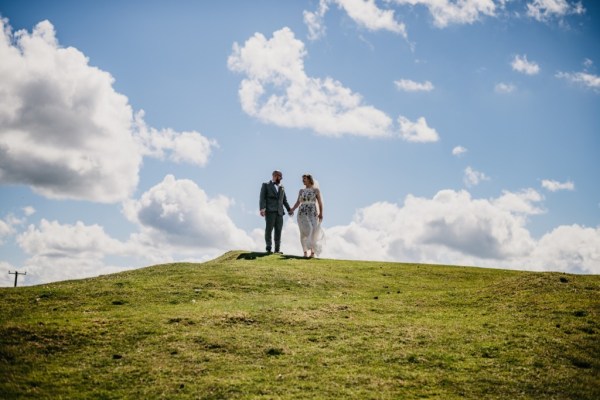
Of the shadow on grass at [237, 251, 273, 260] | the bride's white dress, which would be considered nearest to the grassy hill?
the shadow on grass at [237, 251, 273, 260]

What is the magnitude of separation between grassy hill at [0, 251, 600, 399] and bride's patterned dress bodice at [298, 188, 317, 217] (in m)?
8.40

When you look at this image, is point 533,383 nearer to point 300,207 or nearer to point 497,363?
point 497,363

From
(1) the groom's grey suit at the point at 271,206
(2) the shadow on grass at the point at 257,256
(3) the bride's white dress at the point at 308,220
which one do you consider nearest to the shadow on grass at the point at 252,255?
(2) the shadow on grass at the point at 257,256

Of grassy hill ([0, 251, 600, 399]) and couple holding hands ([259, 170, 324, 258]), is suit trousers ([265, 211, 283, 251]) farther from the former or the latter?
grassy hill ([0, 251, 600, 399])

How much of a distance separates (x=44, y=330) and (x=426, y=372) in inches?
372

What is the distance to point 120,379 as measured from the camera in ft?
32.1

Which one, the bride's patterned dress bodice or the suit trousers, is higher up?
the bride's patterned dress bodice

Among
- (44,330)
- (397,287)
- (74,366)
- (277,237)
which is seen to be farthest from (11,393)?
(277,237)

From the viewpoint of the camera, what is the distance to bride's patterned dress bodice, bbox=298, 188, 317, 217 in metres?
27.3

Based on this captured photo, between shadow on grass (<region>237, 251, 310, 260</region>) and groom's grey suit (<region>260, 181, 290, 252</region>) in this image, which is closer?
shadow on grass (<region>237, 251, 310, 260</region>)

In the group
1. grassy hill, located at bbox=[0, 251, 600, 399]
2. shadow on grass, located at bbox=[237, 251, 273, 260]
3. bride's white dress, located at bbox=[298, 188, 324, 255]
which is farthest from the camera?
bride's white dress, located at bbox=[298, 188, 324, 255]

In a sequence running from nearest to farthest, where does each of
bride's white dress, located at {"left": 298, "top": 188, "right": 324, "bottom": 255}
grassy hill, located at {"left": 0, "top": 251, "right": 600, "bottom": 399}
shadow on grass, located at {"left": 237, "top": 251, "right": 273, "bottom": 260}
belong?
grassy hill, located at {"left": 0, "top": 251, "right": 600, "bottom": 399}, shadow on grass, located at {"left": 237, "top": 251, "right": 273, "bottom": 260}, bride's white dress, located at {"left": 298, "top": 188, "right": 324, "bottom": 255}

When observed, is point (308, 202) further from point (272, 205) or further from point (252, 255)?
point (252, 255)

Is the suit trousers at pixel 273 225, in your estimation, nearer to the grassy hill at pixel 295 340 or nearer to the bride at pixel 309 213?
the bride at pixel 309 213
